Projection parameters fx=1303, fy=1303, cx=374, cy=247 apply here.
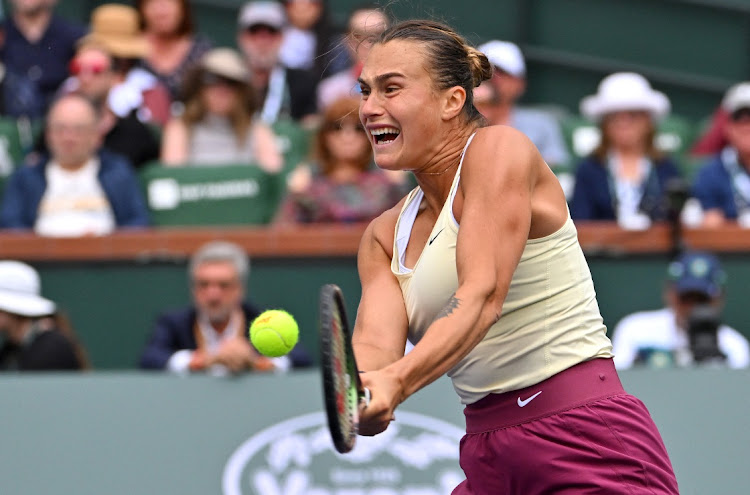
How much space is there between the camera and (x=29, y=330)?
5.42 m

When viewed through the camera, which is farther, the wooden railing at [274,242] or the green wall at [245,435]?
the wooden railing at [274,242]

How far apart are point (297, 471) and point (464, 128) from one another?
6.45ft

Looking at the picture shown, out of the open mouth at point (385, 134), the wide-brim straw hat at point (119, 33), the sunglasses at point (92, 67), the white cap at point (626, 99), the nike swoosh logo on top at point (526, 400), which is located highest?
the wide-brim straw hat at point (119, 33)

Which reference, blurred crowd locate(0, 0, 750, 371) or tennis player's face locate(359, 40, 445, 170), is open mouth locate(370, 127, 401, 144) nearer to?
tennis player's face locate(359, 40, 445, 170)

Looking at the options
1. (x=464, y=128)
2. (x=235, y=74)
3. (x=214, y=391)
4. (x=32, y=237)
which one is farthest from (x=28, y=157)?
(x=464, y=128)

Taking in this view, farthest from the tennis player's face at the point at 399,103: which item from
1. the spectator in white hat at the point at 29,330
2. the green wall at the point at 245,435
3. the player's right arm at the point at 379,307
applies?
the spectator in white hat at the point at 29,330

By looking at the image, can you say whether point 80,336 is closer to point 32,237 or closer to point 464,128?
point 32,237

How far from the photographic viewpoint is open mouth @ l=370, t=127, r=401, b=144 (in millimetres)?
2750

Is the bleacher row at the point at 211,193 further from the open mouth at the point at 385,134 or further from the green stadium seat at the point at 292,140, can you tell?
the open mouth at the point at 385,134

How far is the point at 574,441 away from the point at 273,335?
718 mm

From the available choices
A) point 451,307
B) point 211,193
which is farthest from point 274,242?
point 451,307

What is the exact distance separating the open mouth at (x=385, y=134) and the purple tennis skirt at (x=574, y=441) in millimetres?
633

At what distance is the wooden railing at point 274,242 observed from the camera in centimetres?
612

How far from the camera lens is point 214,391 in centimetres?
466
